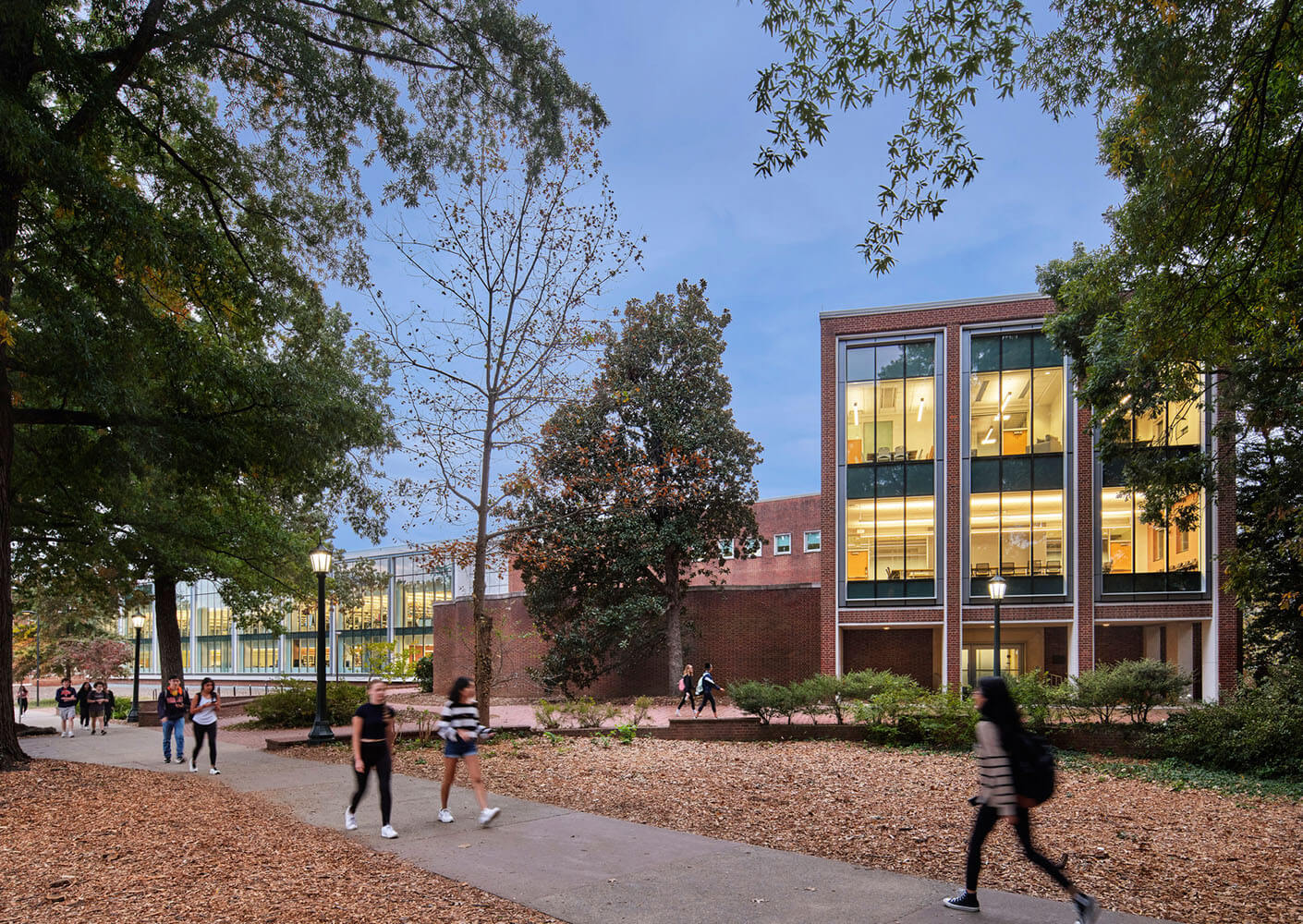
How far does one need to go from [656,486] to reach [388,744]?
2025cm

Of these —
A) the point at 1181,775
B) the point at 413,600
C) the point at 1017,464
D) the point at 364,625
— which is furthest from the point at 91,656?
the point at 1181,775

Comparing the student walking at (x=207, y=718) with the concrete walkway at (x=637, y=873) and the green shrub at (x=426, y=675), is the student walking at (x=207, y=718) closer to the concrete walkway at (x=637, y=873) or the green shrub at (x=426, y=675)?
the concrete walkway at (x=637, y=873)

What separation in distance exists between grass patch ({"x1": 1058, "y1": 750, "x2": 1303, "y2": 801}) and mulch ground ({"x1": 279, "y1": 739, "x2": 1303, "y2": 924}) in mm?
556

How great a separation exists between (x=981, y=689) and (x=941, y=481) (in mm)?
26037

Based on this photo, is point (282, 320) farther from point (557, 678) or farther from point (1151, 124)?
point (557, 678)

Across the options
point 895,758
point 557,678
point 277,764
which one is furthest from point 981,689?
point 557,678

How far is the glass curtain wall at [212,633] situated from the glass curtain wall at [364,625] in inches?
537

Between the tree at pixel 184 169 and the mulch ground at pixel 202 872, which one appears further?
the tree at pixel 184 169

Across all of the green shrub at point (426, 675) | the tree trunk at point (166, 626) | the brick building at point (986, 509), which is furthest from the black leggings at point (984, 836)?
the green shrub at point (426, 675)

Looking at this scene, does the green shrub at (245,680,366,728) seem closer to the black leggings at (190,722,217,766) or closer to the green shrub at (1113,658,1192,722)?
the black leggings at (190,722,217,766)

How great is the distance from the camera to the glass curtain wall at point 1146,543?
95.9ft

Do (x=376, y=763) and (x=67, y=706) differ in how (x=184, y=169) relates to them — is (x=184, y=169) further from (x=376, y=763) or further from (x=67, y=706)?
(x=67, y=706)

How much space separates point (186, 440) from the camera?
15109mm

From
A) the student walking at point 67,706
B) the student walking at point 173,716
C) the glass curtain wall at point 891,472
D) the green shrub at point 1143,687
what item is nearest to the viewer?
the student walking at point 173,716
